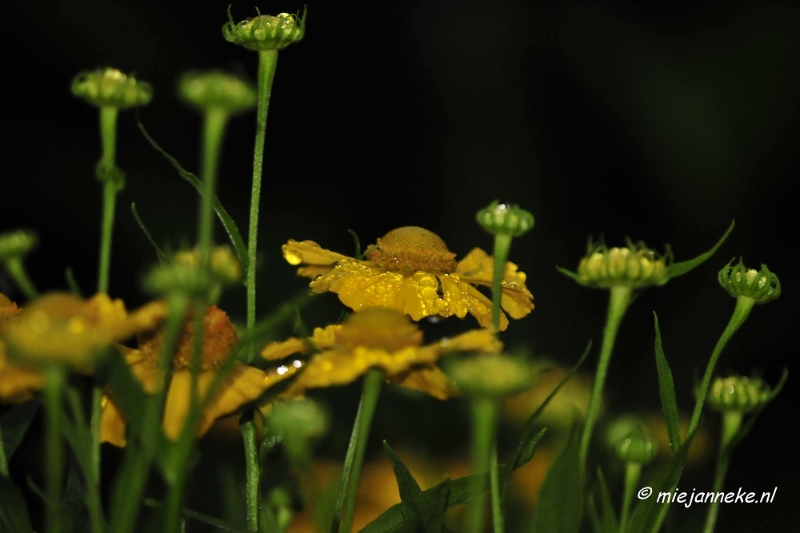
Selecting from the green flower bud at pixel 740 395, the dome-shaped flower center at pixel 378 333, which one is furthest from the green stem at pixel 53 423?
the green flower bud at pixel 740 395

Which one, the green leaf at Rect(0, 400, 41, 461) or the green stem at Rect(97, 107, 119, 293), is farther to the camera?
the green leaf at Rect(0, 400, 41, 461)

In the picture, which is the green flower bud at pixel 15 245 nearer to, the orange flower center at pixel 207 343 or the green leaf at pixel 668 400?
the orange flower center at pixel 207 343

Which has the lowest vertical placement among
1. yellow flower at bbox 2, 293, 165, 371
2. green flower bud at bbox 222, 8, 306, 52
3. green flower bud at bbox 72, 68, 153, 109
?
yellow flower at bbox 2, 293, 165, 371

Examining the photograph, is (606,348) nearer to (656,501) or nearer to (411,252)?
(656,501)

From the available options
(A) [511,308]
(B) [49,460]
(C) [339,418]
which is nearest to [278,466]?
(A) [511,308]

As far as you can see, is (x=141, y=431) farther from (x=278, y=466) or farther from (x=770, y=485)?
(x=770, y=485)

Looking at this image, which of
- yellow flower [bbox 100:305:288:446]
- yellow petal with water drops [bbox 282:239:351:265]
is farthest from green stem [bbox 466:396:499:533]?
yellow petal with water drops [bbox 282:239:351:265]

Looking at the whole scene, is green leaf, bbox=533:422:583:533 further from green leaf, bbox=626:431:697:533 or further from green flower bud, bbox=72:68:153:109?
green flower bud, bbox=72:68:153:109
